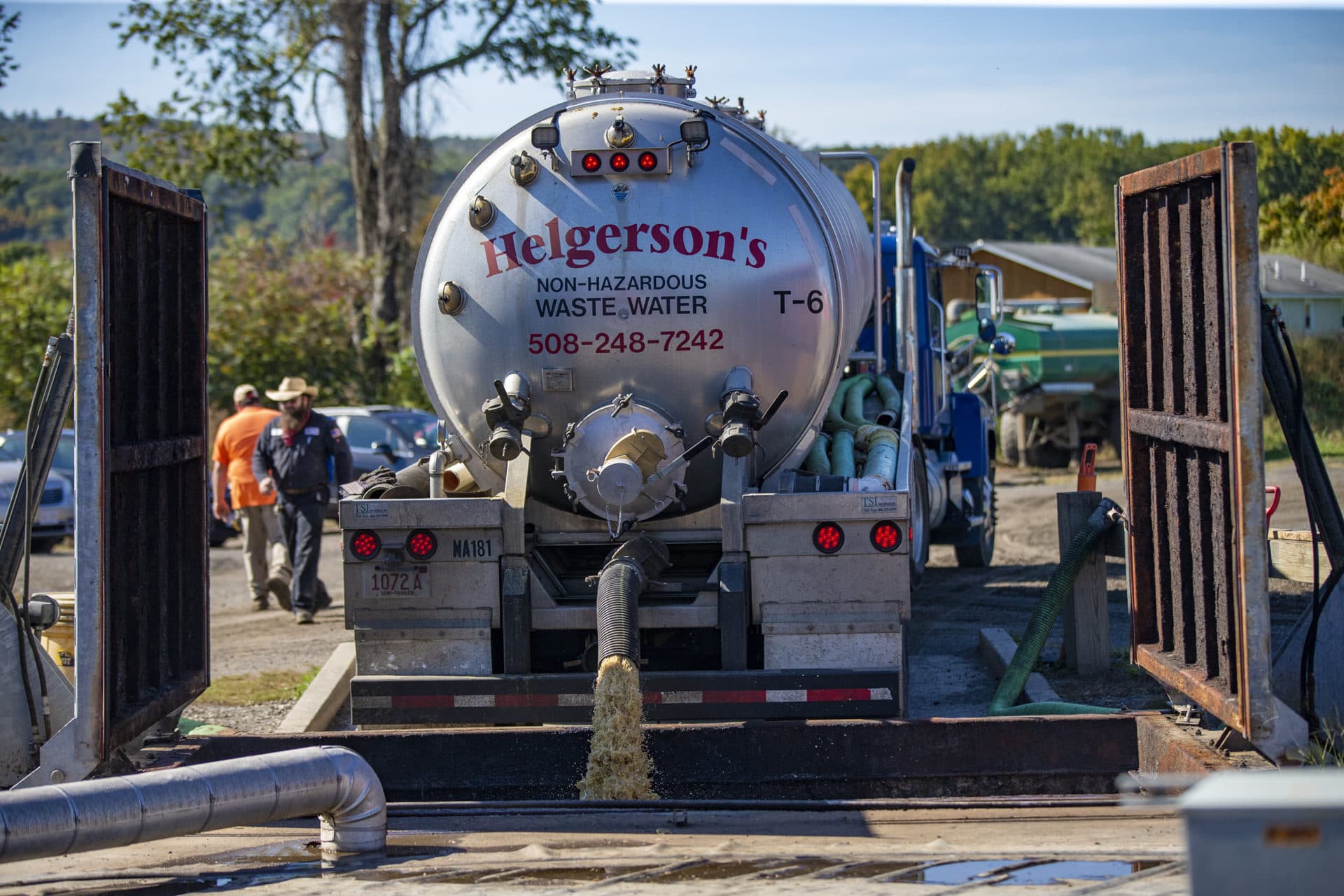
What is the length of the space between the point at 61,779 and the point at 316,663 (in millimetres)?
5341

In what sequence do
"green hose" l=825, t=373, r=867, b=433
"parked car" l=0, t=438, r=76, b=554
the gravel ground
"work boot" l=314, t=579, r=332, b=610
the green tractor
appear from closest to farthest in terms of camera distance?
"green hose" l=825, t=373, r=867, b=433
the gravel ground
"work boot" l=314, t=579, r=332, b=610
"parked car" l=0, t=438, r=76, b=554
the green tractor

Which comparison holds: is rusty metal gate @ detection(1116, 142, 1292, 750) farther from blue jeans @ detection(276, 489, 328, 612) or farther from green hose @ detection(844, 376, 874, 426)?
blue jeans @ detection(276, 489, 328, 612)

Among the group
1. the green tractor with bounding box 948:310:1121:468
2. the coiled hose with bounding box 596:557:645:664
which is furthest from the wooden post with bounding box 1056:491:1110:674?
the green tractor with bounding box 948:310:1121:468

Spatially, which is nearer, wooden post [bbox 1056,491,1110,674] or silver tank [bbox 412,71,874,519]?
silver tank [bbox 412,71,874,519]

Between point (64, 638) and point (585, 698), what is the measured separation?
248cm

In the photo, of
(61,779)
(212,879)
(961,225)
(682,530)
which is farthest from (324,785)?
(961,225)

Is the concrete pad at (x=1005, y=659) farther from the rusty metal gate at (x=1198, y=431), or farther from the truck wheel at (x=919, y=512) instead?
the rusty metal gate at (x=1198, y=431)

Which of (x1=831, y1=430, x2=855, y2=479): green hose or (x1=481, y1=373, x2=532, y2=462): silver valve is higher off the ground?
(x1=481, y1=373, x2=532, y2=462): silver valve

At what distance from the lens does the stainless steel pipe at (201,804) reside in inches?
173

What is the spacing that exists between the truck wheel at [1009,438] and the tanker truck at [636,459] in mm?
17248

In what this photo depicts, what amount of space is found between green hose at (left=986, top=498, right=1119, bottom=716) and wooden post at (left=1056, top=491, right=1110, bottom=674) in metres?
0.14

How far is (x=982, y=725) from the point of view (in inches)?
233

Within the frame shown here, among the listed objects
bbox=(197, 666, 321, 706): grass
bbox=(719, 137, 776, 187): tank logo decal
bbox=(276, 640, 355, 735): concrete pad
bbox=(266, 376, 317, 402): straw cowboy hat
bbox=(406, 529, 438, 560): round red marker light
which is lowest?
bbox=(197, 666, 321, 706): grass

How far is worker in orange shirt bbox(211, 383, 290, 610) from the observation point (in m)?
13.1
